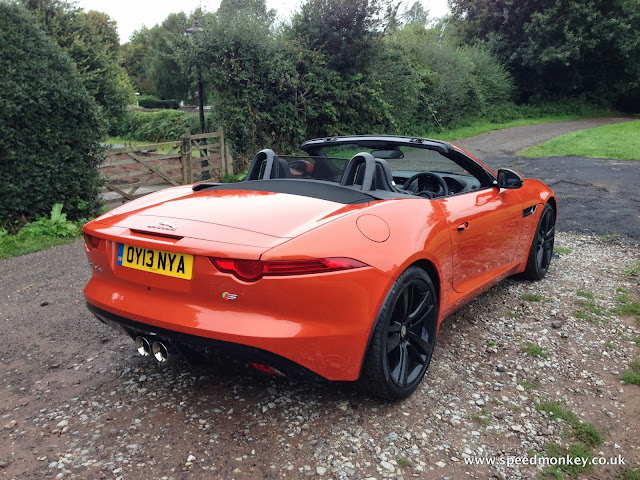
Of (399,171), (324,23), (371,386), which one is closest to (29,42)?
(399,171)

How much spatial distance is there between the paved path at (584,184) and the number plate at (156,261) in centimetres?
665

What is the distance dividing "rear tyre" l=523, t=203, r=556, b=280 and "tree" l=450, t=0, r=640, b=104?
27422 mm

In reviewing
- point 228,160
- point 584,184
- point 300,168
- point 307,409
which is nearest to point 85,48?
point 228,160

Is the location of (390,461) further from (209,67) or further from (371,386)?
(209,67)

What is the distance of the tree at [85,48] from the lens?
2014 centimetres

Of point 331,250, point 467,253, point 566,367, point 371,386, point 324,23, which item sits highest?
point 324,23

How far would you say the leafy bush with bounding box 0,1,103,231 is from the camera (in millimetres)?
7500

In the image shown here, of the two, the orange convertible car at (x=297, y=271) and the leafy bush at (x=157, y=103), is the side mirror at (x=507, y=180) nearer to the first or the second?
the orange convertible car at (x=297, y=271)

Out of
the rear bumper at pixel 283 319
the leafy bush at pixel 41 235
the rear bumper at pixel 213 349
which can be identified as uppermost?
the rear bumper at pixel 283 319

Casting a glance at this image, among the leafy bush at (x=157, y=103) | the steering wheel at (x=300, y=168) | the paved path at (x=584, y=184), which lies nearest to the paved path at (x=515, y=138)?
the paved path at (x=584, y=184)

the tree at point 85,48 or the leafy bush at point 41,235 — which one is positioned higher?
the tree at point 85,48

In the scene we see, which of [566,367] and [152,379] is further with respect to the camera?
[566,367]

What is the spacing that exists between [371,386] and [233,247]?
3.43 ft

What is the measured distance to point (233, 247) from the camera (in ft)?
8.23
